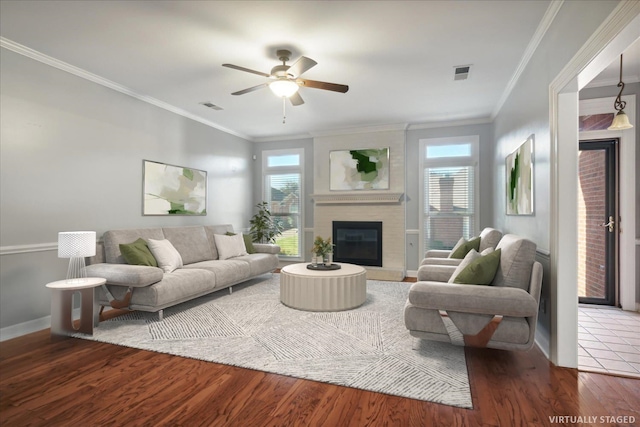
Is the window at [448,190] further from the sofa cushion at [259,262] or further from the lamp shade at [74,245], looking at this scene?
the lamp shade at [74,245]

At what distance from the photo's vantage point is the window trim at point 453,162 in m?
5.97

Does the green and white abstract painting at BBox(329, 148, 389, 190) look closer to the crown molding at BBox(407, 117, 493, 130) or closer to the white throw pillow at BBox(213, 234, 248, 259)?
the crown molding at BBox(407, 117, 493, 130)

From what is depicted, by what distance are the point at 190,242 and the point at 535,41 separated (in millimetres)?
4847

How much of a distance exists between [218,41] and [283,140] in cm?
411

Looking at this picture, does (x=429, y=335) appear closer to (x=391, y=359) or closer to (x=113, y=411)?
(x=391, y=359)

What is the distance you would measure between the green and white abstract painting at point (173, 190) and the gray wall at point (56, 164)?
12 cm

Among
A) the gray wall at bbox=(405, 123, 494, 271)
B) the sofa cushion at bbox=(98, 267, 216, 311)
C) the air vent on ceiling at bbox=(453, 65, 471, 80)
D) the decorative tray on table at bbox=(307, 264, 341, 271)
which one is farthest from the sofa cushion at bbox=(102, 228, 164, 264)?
the gray wall at bbox=(405, 123, 494, 271)

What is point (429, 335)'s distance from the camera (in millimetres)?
2686

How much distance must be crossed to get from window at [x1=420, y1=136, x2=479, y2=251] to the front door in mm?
1672

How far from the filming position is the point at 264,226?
22.8ft

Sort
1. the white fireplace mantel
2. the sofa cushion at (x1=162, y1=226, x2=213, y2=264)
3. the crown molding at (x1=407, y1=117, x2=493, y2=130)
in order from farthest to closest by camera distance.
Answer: the white fireplace mantel
the crown molding at (x1=407, y1=117, x2=493, y2=130)
the sofa cushion at (x1=162, y1=226, x2=213, y2=264)

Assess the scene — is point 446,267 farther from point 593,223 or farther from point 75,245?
point 75,245

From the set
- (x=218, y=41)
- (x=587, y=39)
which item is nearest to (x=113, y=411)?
(x=218, y=41)

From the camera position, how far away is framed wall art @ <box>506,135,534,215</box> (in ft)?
10.8
